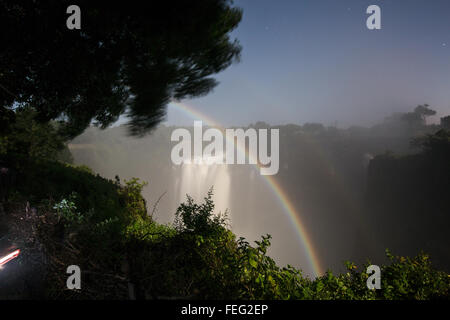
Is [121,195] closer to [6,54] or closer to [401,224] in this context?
[6,54]

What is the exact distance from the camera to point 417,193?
1893 inches

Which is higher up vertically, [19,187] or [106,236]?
[19,187]

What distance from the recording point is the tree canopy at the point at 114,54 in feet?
10.5

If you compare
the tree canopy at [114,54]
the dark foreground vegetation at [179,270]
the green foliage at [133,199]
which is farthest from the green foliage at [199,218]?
the green foliage at [133,199]

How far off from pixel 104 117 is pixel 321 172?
12660 cm

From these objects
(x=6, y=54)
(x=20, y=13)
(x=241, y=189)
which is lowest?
(x=241, y=189)

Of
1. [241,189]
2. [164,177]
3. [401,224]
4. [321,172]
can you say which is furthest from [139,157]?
[401,224]

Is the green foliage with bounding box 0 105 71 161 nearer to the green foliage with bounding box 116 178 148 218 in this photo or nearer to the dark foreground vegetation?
the green foliage with bounding box 116 178 148 218

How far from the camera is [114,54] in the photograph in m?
3.65

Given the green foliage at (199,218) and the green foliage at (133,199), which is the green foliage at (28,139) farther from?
the green foliage at (199,218)

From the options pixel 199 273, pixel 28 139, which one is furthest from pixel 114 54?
pixel 28 139

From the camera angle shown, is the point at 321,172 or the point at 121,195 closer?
the point at 121,195

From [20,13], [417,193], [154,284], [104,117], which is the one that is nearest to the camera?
[154,284]

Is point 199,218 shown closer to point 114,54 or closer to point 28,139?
point 114,54
